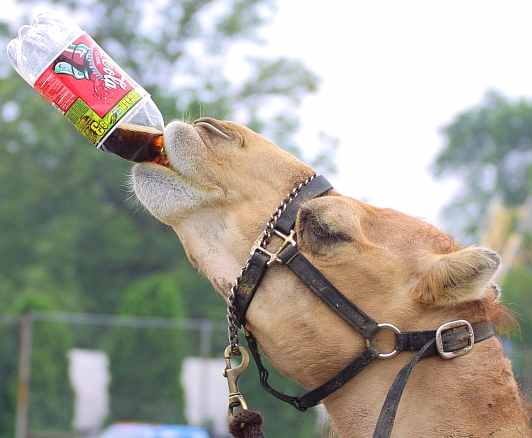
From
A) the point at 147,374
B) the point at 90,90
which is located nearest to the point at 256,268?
the point at 90,90

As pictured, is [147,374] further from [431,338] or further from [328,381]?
[431,338]

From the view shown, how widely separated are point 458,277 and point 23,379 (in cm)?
1217

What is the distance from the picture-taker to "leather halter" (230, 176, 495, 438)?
3.18m

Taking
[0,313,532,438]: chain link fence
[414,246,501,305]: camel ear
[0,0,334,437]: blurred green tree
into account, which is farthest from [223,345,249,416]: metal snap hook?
[0,0,334,437]: blurred green tree

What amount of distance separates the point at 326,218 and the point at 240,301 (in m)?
0.44

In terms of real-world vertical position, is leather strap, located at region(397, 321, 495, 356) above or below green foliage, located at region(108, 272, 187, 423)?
above

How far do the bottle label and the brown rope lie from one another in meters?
1.15

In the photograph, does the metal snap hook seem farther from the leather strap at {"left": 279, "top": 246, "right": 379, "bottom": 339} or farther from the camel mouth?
the camel mouth

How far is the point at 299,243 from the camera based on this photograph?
3359mm

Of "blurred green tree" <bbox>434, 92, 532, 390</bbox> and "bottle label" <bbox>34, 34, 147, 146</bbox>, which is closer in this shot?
"bottle label" <bbox>34, 34, 147, 146</bbox>

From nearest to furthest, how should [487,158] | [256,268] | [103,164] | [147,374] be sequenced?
[256,268] < [147,374] < [103,164] < [487,158]

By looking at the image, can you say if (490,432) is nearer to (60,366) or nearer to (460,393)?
(460,393)

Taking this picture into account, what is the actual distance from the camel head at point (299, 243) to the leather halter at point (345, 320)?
3 centimetres

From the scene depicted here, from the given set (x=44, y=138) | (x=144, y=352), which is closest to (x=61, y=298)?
(x=44, y=138)
